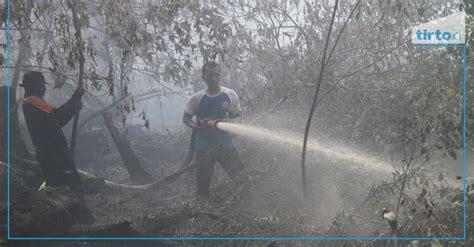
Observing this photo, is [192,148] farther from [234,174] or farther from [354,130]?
[354,130]

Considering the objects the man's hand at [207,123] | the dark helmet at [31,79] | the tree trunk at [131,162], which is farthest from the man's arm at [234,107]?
the tree trunk at [131,162]

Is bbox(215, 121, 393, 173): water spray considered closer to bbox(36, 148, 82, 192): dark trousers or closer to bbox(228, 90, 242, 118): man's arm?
bbox(228, 90, 242, 118): man's arm

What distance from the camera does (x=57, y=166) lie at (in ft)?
17.8

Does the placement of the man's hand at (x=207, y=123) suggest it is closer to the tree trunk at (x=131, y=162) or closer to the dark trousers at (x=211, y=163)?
the dark trousers at (x=211, y=163)

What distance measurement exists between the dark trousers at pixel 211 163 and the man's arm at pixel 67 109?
1721mm

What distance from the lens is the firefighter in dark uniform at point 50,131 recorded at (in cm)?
512

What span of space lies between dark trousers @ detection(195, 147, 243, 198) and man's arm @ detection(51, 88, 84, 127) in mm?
1721

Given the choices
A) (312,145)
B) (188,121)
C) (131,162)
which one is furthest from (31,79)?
(312,145)

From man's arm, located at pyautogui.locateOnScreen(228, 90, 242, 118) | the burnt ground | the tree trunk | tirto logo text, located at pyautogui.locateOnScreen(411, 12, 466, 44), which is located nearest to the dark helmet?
the burnt ground

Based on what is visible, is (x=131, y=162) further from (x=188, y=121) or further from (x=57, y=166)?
(x=57, y=166)

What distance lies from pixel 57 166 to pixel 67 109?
804mm

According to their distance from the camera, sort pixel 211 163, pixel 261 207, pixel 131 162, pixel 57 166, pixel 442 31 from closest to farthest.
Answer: pixel 57 166 < pixel 261 207 < pixel 442 31 < pixel 211 163 < pixel 131 162

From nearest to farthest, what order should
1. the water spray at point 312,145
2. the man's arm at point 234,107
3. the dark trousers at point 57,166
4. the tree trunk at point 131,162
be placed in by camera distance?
the dark trousers at point 57,166
the water spray at point 312,145
the man's arm at point 234,107
the tree trunk at point 131,162

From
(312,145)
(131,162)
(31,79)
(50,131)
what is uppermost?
(31,79)
